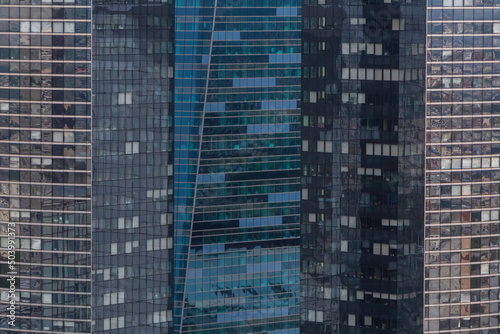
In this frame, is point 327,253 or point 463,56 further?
point 327,253

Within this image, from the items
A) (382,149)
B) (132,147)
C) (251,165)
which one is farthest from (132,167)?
(382,149)

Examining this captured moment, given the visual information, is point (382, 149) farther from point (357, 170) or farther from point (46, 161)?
point (46, 161)

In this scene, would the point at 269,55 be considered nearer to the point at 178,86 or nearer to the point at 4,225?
the point at 178,86

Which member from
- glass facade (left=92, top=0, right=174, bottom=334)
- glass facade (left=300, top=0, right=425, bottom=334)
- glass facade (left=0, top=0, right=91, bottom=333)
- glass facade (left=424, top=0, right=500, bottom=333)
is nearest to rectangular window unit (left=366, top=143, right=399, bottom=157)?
glass facade (left=300, top=0, right=425, bottom=334)

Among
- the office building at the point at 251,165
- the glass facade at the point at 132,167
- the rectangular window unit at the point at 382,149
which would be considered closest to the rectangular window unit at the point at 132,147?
the glass facade at the point at 132,167

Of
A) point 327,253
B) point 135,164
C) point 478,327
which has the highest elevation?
point 135,164

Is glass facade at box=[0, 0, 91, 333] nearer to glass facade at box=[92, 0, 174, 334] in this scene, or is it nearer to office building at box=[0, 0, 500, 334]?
office building at box=[0, 0, 500, 334]

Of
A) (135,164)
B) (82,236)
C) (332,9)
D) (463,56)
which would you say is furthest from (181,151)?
(463,56)
